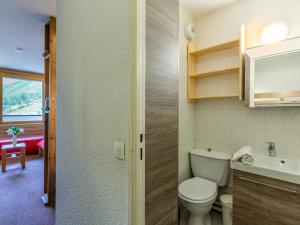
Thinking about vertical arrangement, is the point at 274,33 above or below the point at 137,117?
above

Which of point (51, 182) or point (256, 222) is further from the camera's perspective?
point (51, 182)

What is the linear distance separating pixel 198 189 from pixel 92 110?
1.33 m

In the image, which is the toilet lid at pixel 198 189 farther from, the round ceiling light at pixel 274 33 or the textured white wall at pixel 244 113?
the round ceiling light at pixel 274 33

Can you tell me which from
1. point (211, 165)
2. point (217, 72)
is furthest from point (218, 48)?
point (211, 165)

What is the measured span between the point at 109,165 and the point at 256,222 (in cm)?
136

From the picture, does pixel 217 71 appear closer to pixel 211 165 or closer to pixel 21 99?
pixel 211 165

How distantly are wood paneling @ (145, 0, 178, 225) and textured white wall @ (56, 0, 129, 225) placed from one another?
150mm

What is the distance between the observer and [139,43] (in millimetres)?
864

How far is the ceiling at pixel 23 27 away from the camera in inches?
74.5

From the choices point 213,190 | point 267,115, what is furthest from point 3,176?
point 267,115

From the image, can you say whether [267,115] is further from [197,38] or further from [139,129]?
[139,129]

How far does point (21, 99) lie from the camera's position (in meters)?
5.01

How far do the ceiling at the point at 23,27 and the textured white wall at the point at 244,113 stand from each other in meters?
1.88

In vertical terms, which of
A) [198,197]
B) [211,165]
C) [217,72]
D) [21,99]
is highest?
[217,72]
